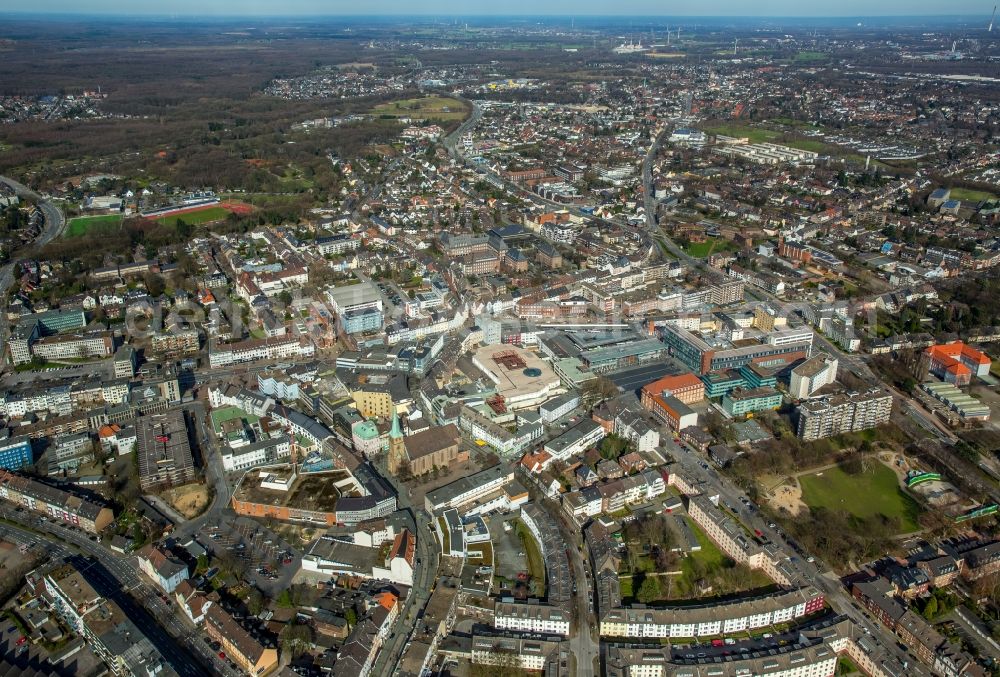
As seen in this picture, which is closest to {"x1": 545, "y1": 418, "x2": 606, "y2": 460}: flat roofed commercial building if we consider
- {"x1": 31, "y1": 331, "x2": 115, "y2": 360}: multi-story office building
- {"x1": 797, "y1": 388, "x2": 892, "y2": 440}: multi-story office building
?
{"x1": 797, "y1": 388, "x2": 892, "y2": 440}: multi-story office building

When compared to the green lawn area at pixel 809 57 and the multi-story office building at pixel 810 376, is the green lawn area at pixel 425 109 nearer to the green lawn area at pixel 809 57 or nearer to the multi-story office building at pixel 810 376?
the multi-story office building at pixel 810 376

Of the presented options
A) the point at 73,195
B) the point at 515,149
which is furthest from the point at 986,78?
→ the point at 73,195

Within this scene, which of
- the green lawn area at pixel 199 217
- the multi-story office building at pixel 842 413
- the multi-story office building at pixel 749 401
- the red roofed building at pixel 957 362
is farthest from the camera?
the green lawn area at pixel 199 217

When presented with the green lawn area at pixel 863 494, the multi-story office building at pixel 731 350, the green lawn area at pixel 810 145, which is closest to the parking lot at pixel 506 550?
the green lawn area at pixel 863 494

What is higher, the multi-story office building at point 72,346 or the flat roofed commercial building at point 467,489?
the multi-story office building at point 72,346

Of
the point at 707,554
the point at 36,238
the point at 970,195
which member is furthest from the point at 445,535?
the point at 970,195

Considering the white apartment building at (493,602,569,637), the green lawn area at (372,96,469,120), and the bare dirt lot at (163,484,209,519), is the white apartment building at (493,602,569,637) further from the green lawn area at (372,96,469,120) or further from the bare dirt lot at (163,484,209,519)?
the green lawn area at (372,96,469,120)
